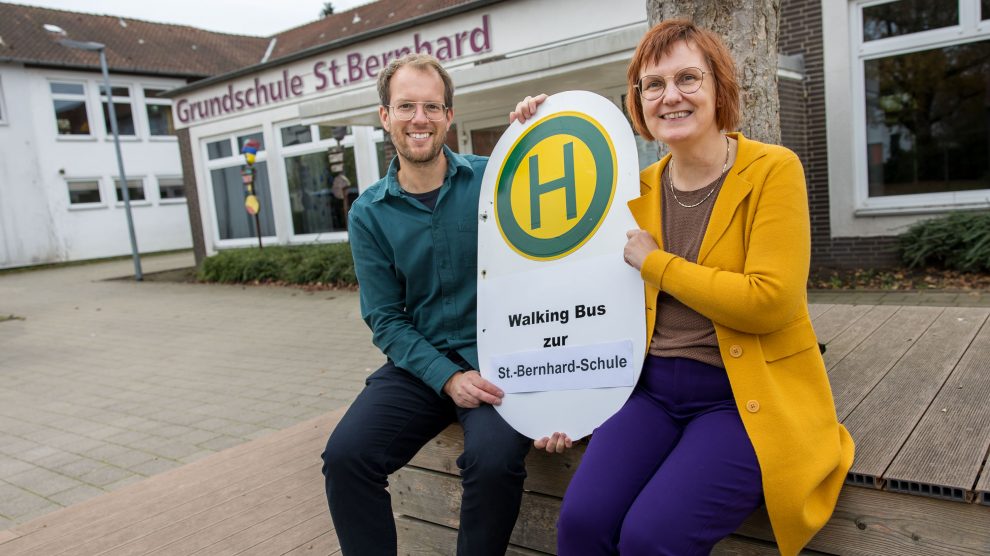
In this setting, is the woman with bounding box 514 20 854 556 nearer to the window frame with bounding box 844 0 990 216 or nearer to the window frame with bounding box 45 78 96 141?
the window frame with bounding box 844 0 990 216

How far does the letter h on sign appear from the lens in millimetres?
2273

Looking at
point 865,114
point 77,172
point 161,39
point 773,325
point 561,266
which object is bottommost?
point 773,325

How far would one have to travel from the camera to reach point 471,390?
2.32 m

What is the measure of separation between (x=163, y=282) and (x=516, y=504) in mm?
15484

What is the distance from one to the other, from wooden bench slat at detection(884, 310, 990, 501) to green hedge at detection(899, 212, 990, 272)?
6.30 m

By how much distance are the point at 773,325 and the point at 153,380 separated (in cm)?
649

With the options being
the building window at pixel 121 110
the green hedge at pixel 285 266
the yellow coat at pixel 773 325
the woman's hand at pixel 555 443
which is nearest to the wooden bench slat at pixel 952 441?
the yellow coat at pixel 773 325

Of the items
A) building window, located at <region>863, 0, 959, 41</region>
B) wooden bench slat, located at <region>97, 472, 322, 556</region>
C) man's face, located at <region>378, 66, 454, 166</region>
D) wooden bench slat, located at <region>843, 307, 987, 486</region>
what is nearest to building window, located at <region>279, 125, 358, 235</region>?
building window, located at <region>863, 0, 959, 41</region>

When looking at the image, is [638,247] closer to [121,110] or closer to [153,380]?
[153,380]

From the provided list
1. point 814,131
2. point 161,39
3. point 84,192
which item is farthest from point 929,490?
point 161,39

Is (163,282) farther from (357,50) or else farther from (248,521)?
(248,521)

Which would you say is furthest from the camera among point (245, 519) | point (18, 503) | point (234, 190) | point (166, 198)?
point (166, 198)

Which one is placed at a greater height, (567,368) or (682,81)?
(682,81)

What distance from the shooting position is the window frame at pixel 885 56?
849 cm
